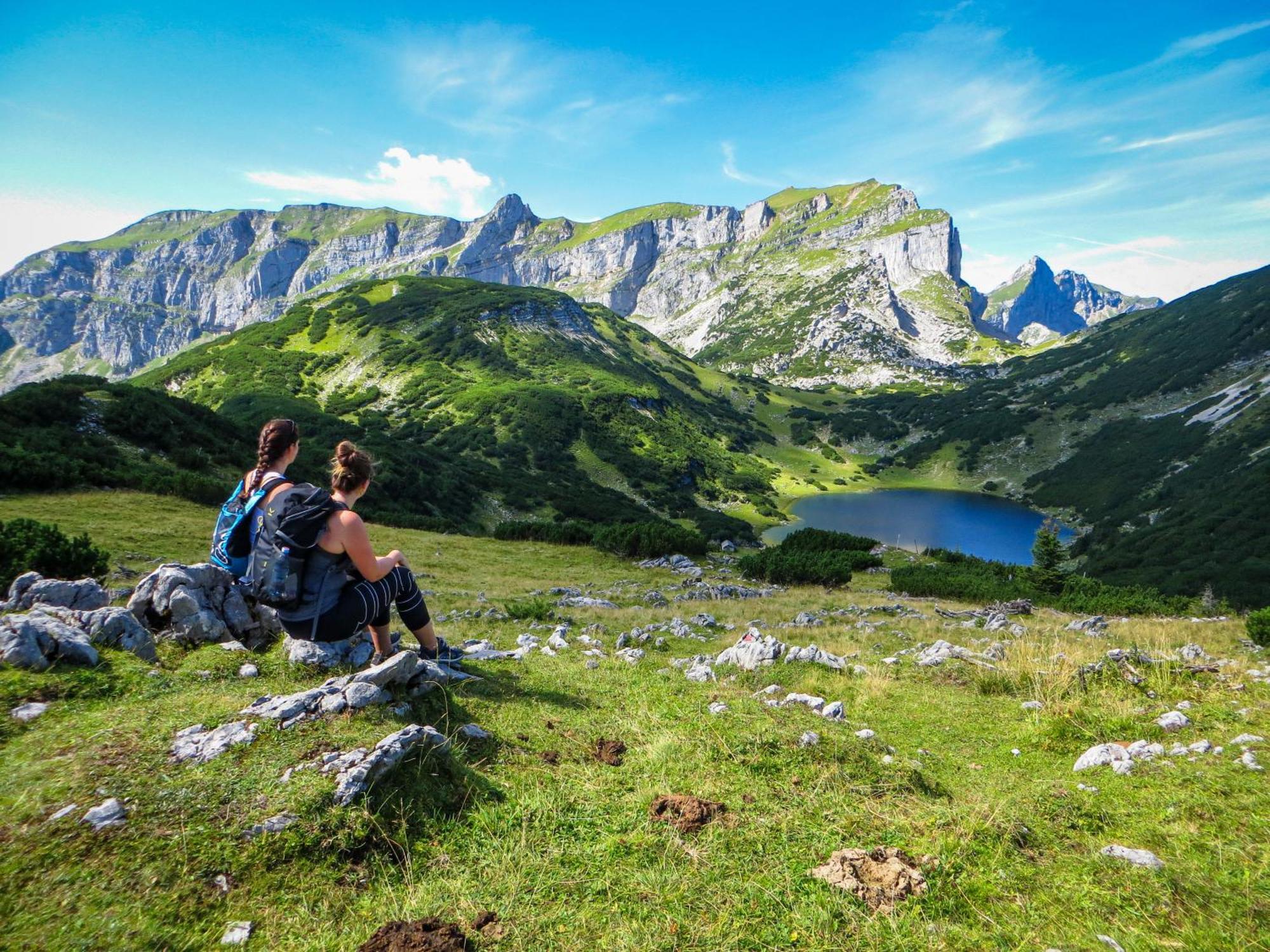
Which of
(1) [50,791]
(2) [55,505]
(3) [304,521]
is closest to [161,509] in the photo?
(2) [55,505]

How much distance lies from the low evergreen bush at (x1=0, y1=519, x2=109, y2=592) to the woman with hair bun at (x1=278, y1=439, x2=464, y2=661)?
7.01m

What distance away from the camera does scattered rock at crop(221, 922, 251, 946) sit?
128 inches

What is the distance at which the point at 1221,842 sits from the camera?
465 centimetres

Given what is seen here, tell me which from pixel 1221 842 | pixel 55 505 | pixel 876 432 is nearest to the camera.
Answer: pixel 1221 842

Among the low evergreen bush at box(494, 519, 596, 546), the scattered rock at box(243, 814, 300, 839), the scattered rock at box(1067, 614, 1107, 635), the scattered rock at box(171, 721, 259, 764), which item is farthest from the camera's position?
the low evergreen bush at box(494, 519, 596, 546)

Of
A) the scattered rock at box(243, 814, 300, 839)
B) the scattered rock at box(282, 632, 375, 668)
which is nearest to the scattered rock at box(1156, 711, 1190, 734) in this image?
the scattered rock at box(243, 814, 300, 839)

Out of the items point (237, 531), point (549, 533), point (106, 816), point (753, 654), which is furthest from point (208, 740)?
point (549, 533)

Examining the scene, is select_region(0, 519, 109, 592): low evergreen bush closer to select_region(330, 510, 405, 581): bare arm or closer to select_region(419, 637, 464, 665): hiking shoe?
select_region(419, 637, 464, 665): hiking shoe

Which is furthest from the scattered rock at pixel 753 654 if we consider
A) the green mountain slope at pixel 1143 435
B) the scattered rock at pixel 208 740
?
the green mountain slope at pixel 1143 435

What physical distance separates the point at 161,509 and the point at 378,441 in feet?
118

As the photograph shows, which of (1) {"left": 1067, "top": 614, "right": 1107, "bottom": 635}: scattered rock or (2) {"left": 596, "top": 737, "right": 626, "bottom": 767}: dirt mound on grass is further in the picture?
(1) {"left": 1067, "top": 614, "right": 1107, "bottom": 635}: scattered rock

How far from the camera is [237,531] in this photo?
7047 millimetres

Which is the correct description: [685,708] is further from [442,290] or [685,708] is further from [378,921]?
[442,290]

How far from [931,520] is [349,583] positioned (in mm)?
105618
